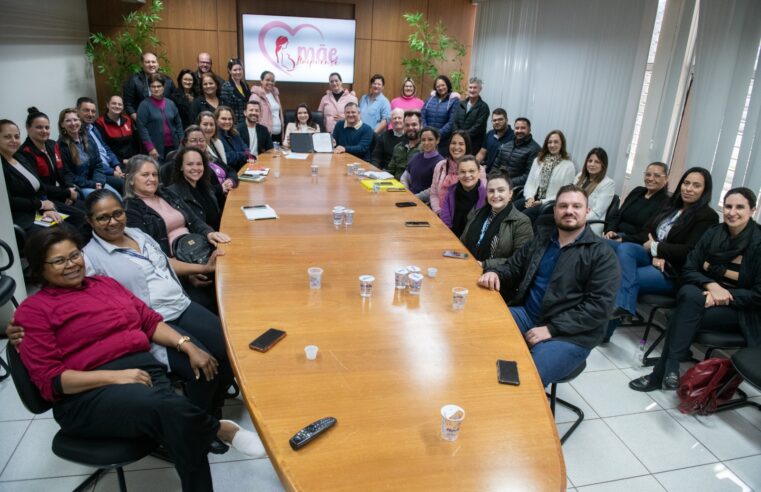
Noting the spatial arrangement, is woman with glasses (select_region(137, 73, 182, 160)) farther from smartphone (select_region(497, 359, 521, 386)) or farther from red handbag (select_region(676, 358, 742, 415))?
red handbag (select_region(676, 358, 742, 415))

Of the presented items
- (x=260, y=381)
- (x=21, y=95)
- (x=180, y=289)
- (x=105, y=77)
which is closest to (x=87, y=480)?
(x=180, y=289)

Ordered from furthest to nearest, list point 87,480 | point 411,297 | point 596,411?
point 596,411
point 411,297
point 87,480

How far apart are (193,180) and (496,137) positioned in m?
4.00

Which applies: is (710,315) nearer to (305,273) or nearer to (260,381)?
(305,273)

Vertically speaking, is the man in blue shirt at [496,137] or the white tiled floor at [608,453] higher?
the man in blue shirt at [496,137]

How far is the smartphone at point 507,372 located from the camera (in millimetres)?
1774

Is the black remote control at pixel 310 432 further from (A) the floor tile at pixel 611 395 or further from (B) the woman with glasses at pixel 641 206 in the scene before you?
(B) the woman with glasses at pixel 641 206

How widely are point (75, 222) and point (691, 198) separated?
194 inches

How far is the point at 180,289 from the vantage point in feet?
8.64

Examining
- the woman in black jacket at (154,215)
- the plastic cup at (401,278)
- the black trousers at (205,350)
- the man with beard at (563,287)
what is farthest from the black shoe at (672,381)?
the woman in black jacket at (154,215)

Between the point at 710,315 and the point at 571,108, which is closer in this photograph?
the point at 710,315

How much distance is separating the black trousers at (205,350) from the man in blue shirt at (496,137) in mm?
4468

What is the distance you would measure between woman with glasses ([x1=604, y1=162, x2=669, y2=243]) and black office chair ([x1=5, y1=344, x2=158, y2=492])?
12.5 feet

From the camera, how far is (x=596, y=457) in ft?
8.37
